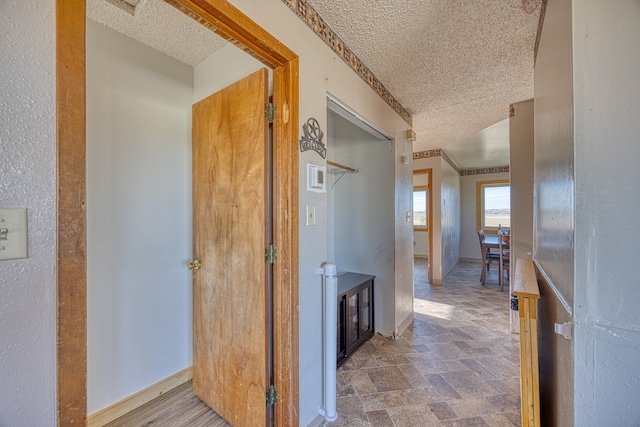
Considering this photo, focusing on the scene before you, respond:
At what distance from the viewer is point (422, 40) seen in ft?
5.65

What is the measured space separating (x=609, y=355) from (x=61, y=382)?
56.1 inches

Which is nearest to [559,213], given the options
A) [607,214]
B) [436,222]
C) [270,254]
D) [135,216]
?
[607,214]

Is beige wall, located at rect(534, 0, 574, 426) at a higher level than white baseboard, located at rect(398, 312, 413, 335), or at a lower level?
higher

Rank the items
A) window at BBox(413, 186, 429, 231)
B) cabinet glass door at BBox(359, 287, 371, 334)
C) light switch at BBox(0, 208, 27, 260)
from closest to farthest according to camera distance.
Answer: light switch at BBox(0, 208, 27, 260)
cabinet glass door at BBox(359, 287, 371, 334)
window at BBox(413, 186, 429, 231)

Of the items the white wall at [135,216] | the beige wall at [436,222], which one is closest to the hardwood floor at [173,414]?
the white wall at [135,216]

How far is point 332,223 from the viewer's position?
2930 millimetres

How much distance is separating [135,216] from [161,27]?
118 centimetres

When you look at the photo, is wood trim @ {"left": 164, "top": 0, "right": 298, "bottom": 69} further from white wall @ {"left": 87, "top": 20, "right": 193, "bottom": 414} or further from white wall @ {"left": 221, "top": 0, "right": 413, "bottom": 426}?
white wall @ {"left": 87, "top": 20, "right": 193, "bottom": 414}

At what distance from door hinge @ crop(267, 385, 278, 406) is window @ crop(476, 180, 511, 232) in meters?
6.90

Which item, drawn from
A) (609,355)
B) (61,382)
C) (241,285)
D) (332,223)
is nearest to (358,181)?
(332,223)

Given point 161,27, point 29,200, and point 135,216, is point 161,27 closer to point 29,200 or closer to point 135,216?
point 135,216

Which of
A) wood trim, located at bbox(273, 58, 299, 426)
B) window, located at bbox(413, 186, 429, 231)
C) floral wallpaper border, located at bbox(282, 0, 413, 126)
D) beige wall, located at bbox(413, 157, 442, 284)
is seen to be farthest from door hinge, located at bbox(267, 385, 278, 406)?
window, located at bbox(413, 186, 429, 231)

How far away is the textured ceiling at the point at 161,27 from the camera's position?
141 cm

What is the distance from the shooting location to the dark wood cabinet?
87.0 inches
